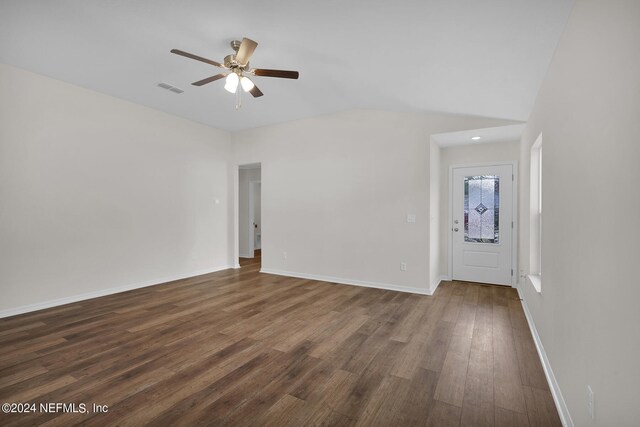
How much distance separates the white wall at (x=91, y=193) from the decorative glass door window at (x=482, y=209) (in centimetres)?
512

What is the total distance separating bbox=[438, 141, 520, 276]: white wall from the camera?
4.92m

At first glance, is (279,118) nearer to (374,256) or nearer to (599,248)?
(374,256)

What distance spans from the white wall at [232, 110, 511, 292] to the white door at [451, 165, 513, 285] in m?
1.17

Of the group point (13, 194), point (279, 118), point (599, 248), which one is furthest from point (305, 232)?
point (599, 248)

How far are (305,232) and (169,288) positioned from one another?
2540 mm

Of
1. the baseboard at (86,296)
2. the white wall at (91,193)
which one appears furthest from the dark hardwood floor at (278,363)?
the white wall at (91,193)

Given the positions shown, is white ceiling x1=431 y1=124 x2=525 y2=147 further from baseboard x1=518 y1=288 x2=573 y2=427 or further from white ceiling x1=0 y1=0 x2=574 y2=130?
baseboard x1=518 y1=288 x2=573 y2=427

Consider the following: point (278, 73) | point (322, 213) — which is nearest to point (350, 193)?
point (322, 213)

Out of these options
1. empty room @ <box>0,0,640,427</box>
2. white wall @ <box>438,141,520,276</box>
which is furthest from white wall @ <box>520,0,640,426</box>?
white wall @ <box>438,141,520,276</box>

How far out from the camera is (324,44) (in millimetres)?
2863

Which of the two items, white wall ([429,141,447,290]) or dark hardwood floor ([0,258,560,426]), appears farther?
white wall ([429,141,447,290])

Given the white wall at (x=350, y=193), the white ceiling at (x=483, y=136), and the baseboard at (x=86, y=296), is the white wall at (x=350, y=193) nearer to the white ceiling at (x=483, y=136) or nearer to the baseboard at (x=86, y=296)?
the white ceiling at (x=483, y=136)

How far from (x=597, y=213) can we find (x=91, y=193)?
558cm

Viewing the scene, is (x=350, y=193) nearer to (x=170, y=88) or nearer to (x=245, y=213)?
(x=170, y=88)
